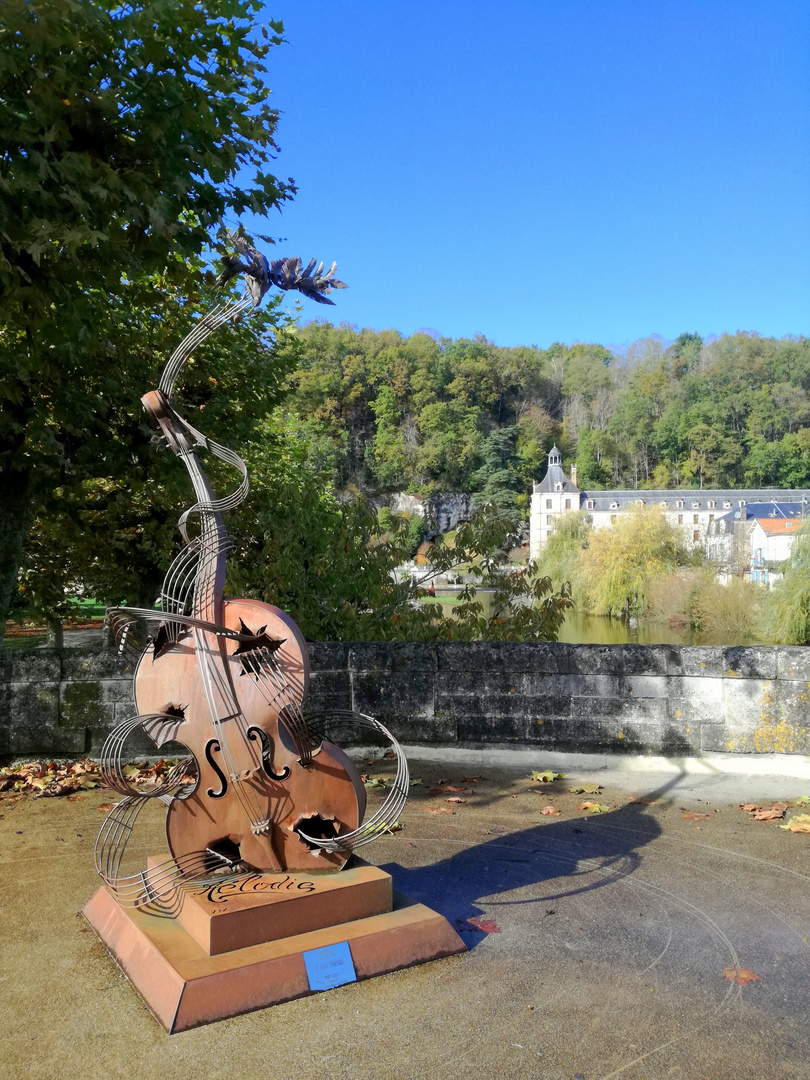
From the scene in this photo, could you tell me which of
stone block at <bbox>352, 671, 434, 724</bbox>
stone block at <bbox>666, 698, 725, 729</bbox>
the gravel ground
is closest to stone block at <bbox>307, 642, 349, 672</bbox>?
stone block at <bbox>352, 671, 434, 724</bbox>

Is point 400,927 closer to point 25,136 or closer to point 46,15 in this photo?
point 25,136

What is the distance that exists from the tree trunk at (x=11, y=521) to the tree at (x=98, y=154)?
0.28 meters

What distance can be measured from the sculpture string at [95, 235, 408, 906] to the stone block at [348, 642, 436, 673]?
3.16m

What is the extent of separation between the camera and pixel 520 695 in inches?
283

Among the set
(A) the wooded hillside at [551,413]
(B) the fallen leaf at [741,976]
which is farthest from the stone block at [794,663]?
(A) the wooded hillside at [551,413]

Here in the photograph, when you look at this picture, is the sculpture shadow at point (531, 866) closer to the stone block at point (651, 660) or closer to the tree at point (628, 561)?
the stone block at point (651, 660)

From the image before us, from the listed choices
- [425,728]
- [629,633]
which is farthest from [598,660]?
[629,633]

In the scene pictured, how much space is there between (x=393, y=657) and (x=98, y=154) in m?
4.37

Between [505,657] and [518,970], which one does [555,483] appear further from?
[518,970]

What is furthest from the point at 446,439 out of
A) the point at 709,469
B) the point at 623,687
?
the point at 623,687

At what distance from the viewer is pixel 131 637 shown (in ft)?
20.4

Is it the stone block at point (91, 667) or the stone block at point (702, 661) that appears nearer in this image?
the stone block at point (702, 661)

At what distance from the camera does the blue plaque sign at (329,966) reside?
3549mm

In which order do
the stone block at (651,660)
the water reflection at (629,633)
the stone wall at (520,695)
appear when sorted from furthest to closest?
1. the water reflection at (629,633)
2. the stone block at (651,660)
3. the stone wall at (520,695)
